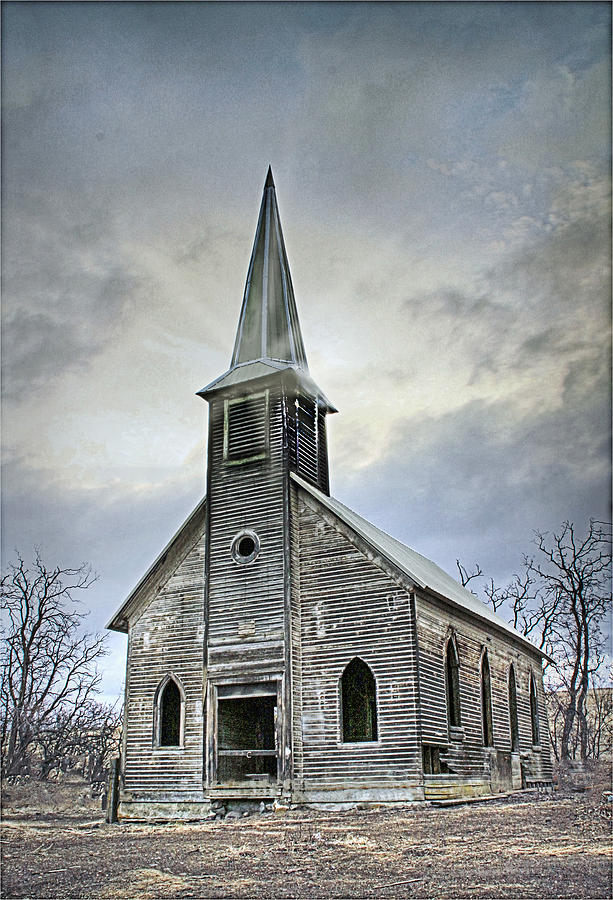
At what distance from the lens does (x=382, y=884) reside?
38.8ft

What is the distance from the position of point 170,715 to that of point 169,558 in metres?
4.81

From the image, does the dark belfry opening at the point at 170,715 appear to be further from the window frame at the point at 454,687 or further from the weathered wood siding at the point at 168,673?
the window frame at the point at 454,687

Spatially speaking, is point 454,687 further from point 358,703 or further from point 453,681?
point 358,703

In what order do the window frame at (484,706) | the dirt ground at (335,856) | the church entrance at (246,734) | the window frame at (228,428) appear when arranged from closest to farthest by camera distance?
1. the dirt ground at (335,856)
2. the church entrance at (246,734)
3. the window frame at (228,428)
4. the window frame at (484,706)

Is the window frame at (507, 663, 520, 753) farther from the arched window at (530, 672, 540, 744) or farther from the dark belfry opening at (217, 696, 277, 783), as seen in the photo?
the dark belfry opening at (217, 696, 277, 783)

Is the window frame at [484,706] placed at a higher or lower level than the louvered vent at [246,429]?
lower

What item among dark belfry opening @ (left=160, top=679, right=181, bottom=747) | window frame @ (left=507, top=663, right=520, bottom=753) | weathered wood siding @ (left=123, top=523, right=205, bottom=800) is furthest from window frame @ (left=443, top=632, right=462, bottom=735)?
dark belfry opening @ (left=160, top=679, right=181, bottom=747)

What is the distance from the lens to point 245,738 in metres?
25.2

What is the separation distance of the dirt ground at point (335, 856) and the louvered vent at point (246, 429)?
10.3 meters

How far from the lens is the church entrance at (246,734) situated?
75.3 feet

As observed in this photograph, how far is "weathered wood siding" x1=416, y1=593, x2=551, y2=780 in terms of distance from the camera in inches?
891

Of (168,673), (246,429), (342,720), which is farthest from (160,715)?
(246,429)

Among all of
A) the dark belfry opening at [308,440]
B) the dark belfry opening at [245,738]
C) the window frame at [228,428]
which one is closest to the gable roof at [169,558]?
the window frame at [228,428]

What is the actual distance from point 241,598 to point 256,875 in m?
11.9
